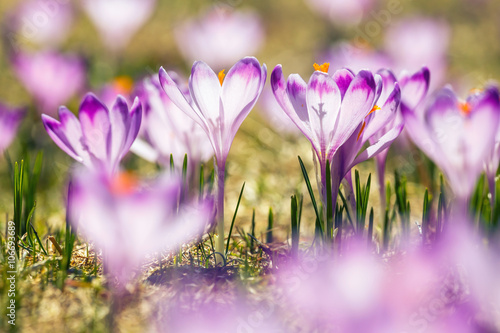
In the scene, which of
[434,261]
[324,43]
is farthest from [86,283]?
[324,43]

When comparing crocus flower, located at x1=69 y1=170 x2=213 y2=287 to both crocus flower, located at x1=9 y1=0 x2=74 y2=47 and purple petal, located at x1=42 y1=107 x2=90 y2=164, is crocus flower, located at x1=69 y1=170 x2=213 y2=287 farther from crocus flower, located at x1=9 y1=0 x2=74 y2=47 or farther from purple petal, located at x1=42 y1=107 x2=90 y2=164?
crocus flower, located at x1=9 y1=0 x2=74 y2=47

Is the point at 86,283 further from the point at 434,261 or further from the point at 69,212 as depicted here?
the point at 434,261

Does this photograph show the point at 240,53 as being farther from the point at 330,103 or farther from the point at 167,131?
Answer: the point at 330,103

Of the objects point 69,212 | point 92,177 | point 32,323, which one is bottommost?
point 32,323

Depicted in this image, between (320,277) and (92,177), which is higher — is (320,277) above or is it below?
below

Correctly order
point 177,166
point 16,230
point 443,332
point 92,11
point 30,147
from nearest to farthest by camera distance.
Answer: point 443,332, point 16,230, point 177,166, point 30,147, point 92,11

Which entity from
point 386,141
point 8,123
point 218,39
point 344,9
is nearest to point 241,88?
point 386,141
